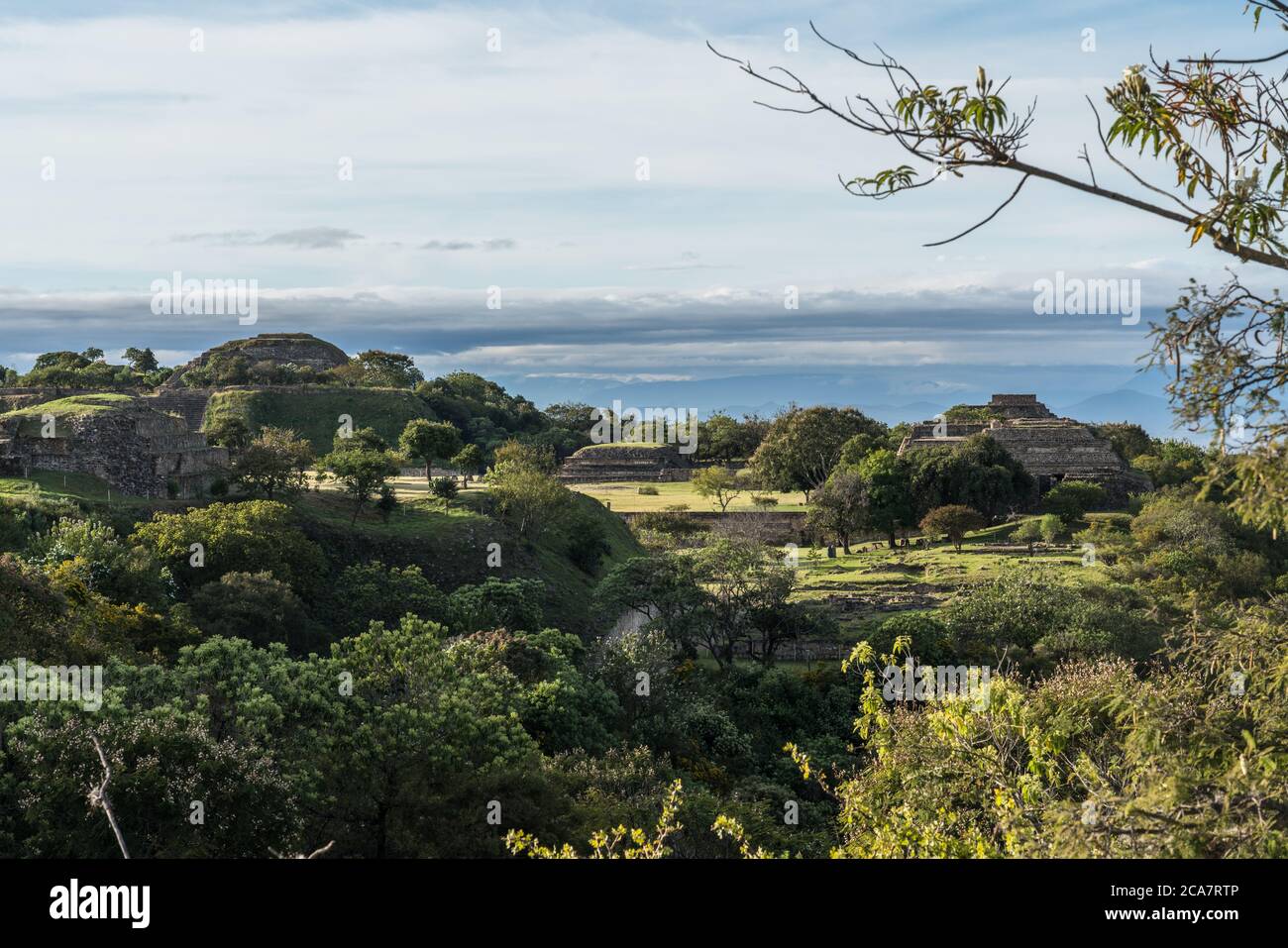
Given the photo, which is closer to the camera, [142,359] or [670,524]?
[670,524]

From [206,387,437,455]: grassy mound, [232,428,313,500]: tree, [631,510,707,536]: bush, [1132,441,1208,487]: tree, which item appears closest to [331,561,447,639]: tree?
[232,428,313,500]: tree

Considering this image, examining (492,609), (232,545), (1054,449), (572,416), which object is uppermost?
(572,416)

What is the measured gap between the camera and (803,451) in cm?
6756

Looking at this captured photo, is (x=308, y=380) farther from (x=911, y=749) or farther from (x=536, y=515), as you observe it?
(x=911, y=749)

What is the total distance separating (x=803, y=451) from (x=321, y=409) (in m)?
34.9

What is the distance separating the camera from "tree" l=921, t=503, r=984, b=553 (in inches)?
1972

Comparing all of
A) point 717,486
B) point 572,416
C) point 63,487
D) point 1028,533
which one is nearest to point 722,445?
point 572,416

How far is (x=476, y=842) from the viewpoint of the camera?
16469 millimetres

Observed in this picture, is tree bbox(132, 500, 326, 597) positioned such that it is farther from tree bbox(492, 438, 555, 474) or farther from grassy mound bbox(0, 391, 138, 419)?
tree bbox(492, 438, 555, 474)

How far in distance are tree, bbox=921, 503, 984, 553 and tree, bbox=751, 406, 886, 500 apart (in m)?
15.7

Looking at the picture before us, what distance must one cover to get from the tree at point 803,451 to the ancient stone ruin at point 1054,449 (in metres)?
4.20

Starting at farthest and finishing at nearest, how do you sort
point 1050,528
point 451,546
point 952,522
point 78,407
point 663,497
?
point 663,497 → point 952,522 → point 1050,528 → point 78,407 → point 451,546

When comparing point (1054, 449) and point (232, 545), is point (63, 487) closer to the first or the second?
point (232, 545)
